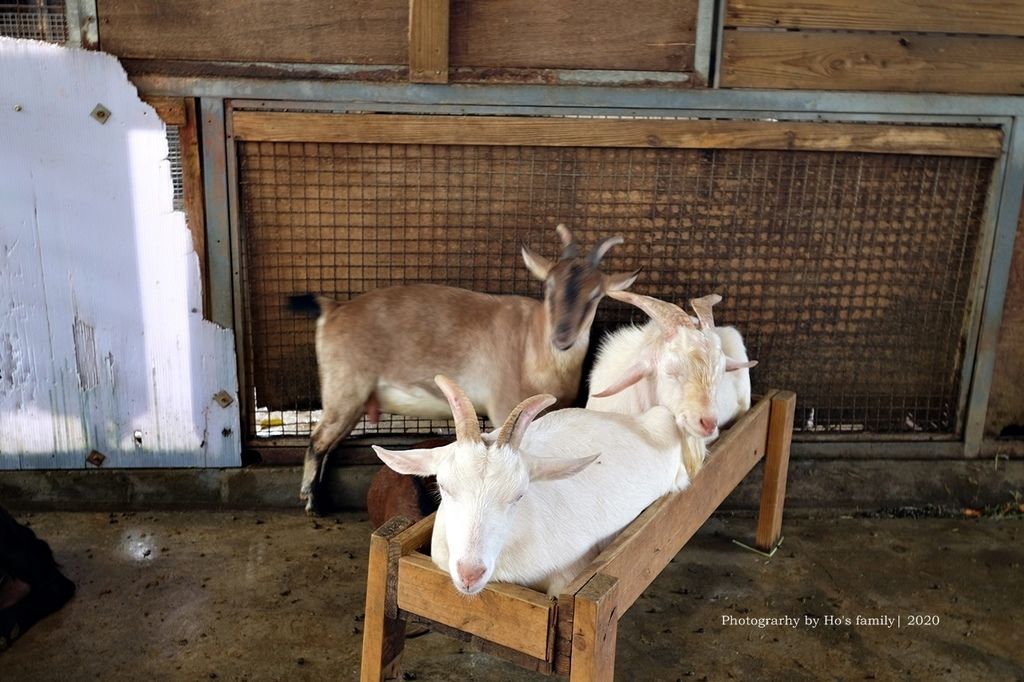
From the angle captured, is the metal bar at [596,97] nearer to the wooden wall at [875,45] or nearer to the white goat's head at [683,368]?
the wooden wall at [875,45]

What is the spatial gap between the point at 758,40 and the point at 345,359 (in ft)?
7.68

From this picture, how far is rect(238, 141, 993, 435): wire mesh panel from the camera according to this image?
410cm

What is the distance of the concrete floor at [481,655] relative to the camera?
3.12 metres

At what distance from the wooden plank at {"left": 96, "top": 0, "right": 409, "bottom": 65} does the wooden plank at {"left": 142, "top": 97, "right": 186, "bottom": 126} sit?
18 cm

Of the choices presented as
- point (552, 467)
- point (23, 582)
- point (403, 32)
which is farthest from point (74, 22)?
point (552, 467)

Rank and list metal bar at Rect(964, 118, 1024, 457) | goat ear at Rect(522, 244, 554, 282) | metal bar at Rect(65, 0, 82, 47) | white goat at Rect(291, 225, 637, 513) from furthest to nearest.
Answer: metal bar at Rect(964, 118, 1024, 457) < white goat at Rect(291, 225, 637, 513) < goat ear at Rect(522, 244, 554, 282) < metal bar at Rect(65, 0, 82, 47)

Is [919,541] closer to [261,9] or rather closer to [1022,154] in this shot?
[1022,154]

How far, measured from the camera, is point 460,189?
4.13 meters

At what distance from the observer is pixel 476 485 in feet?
7.04

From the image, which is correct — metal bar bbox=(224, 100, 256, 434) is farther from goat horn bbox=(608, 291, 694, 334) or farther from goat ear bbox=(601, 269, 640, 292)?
goat horn bbox=(608, 291, 694, 334)

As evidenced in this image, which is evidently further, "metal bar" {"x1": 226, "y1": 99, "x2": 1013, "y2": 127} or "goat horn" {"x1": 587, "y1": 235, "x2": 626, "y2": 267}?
"metal bar" {"x1": 226, "y1": 99, "x2": 1013, "y2": 127}

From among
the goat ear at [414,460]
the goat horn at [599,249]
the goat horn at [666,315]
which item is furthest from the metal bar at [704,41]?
the goat ear at [414,460]

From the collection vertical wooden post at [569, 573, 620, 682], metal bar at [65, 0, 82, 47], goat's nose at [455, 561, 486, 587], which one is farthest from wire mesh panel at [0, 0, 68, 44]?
vertical wooden post at [569, 573, 620, 682]

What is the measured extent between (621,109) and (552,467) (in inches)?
89.2
